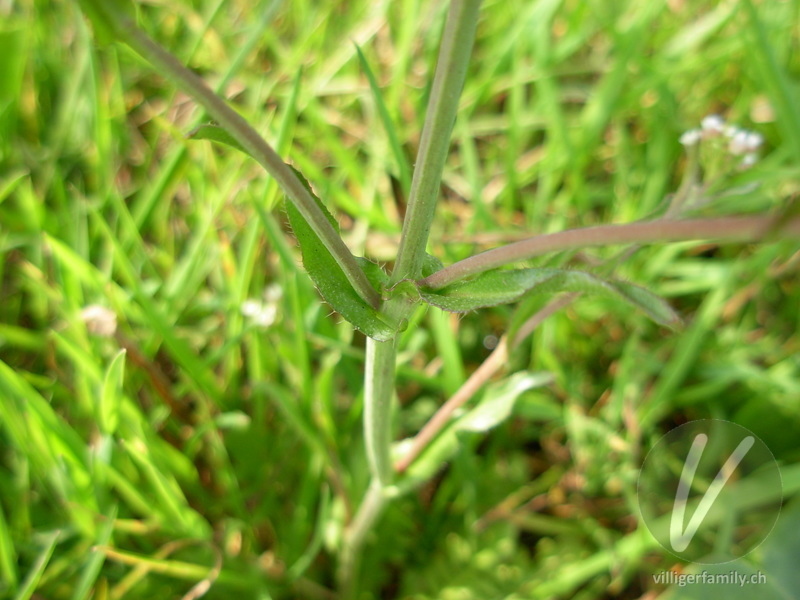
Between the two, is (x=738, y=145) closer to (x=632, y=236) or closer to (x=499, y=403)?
(x=499, y=403)

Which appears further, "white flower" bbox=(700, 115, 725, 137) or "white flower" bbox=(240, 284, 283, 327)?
"white flower" bbox=(240, 284, 283, 327)

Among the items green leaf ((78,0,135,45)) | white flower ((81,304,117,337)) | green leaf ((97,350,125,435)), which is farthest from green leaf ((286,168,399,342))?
white flower ((81,304,117,337))

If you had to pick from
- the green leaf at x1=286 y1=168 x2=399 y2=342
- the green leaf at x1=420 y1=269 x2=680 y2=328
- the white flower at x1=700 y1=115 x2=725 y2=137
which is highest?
the white flower at x1=700 y1=115 x2=725 y2=137

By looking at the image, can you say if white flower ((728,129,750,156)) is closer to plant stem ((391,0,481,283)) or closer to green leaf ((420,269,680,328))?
green leaf ((420,269,680,328))

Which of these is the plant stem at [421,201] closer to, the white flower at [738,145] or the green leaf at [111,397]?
the green leaf at [111,397]

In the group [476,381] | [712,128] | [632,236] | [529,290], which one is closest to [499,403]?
[476,381]

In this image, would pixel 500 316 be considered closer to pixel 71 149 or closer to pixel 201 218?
pixel 201 218

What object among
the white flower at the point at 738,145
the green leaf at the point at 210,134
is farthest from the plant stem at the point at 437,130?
the white flower at the point at 738,145
